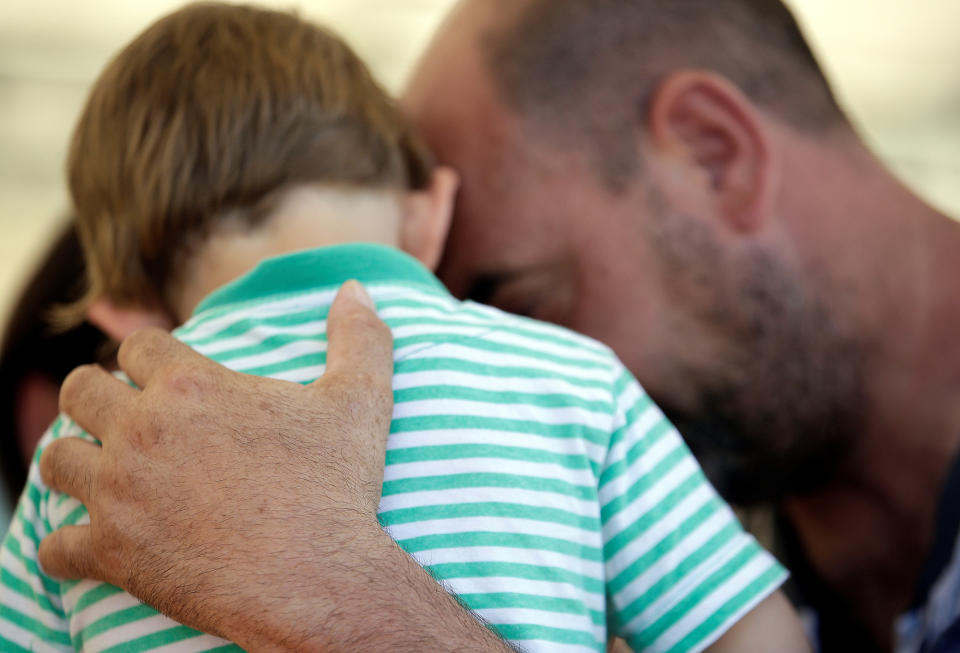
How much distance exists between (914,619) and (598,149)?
802mm

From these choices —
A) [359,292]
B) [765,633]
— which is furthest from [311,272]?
[765,633]

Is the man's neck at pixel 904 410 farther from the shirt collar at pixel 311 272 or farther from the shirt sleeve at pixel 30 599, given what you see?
the shirt sleeve at pixel 30 599

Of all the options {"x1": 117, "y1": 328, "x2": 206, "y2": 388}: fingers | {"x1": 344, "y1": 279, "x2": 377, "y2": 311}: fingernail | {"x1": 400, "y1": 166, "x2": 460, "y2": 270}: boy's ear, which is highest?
{"x1": 344, "y1": 279, "x2": 377, "y2": 311}: fingernail

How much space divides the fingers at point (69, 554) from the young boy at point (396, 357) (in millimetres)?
30

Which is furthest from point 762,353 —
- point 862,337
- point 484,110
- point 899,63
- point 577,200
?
point 899,63

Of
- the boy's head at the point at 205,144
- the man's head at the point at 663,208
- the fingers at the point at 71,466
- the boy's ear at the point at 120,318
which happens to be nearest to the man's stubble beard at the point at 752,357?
the man's head at the point at 663,208

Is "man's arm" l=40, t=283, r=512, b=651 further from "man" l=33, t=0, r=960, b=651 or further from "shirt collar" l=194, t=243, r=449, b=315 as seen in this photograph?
"man" l=33, t=0, r=960, b=651

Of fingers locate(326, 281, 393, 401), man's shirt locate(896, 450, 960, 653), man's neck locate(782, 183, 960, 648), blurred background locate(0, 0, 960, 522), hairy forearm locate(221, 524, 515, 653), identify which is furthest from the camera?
blurred background locate(0, 0, 960, 522)

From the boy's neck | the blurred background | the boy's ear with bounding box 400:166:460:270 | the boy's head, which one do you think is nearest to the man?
the boy's ear with bounding box 400:166:460:270

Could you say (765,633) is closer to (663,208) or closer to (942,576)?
(942,576)

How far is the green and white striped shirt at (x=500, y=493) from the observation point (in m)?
0.67

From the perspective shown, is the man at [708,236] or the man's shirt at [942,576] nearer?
the man's shirt at [942,576]

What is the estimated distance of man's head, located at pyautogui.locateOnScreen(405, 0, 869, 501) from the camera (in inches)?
49.9

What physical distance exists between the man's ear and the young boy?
1.58 ft
